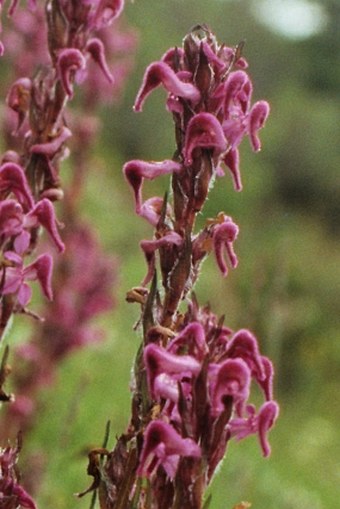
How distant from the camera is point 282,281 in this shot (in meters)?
3.12

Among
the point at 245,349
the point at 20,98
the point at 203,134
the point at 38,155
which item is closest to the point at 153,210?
the point at 203,134

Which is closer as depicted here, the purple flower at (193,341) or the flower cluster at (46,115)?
the purple flower at (193,341)

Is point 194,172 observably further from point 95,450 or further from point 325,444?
point 325,444

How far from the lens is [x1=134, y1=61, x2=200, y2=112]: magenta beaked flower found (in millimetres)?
1312

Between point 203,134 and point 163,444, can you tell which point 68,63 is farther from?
point 163,444

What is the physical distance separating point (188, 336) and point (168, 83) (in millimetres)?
369

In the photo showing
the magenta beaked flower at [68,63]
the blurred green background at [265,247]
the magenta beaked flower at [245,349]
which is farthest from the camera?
the blurred green background at [265,247]

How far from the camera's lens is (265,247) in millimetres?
17844

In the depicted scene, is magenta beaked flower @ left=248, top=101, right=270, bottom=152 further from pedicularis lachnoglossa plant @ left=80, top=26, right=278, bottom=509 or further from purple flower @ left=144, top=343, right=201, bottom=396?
purple flower @ left=144, top=343, right=201, bottom=396

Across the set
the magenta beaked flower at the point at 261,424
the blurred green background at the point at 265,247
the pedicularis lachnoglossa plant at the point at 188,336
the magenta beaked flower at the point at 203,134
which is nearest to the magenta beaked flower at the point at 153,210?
the pedicularis lachnoglossa plant at the point at 188,336

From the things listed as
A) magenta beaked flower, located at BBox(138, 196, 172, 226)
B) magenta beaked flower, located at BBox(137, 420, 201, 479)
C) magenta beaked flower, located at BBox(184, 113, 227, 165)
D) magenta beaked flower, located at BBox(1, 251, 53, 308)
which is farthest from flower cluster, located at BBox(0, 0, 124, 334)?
magenta beaked flower, located at BBox(137, 420, 201, 479)

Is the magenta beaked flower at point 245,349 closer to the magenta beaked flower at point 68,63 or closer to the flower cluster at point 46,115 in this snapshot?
the flower cluster at point 46,115

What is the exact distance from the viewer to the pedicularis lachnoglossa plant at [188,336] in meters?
1.14

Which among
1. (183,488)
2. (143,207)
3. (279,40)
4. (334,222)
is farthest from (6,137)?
(279,40)
